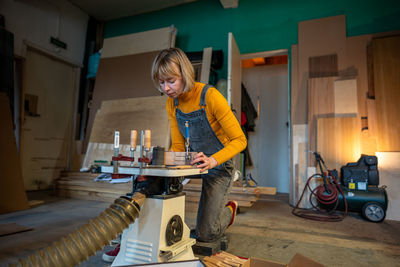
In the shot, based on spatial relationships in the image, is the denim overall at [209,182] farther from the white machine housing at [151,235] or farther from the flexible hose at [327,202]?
the flexible hose at [327,202]

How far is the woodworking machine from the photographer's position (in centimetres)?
113

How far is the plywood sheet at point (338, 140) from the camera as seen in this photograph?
315 centimetres

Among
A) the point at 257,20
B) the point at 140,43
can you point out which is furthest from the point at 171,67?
the point at 140,43

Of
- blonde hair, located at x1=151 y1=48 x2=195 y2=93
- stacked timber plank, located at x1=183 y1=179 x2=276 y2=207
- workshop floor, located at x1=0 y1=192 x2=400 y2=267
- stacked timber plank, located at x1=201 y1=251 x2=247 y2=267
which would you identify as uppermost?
blonde hair, located at x1=151 y1=48 x2=195 y2=93

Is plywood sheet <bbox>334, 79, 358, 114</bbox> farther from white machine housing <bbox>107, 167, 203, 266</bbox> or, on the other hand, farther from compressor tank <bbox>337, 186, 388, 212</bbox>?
white machine housing <bbox>107, 167, 203, 266</bbox>

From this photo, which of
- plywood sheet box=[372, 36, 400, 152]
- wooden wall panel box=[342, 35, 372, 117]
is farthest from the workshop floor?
wooden wall panel box=[342, 35, 372, 117]

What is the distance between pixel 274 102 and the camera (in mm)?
4945

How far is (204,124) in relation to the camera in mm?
1625

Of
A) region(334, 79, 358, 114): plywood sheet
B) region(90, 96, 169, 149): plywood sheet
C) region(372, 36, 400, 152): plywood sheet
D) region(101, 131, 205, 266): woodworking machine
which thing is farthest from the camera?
region(90, 96, 169, 149): plywood sheet

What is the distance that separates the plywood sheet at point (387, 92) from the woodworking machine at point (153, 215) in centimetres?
288

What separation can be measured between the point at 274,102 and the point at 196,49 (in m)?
1.81

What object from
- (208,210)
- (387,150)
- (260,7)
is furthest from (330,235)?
(260,7)

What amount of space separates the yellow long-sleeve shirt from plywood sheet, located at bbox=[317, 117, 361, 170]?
83.3 inches

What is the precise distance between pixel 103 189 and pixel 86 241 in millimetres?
2666
